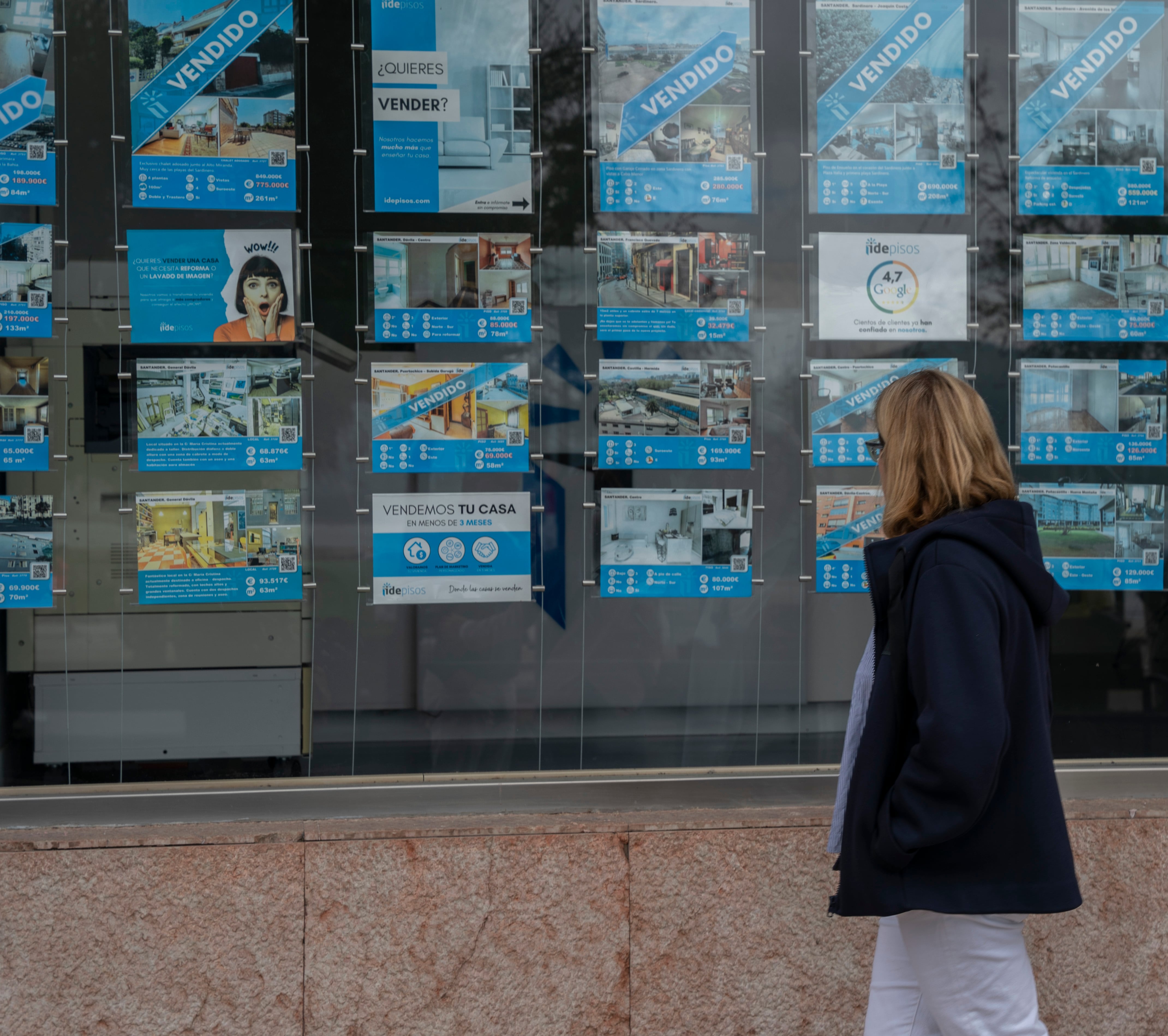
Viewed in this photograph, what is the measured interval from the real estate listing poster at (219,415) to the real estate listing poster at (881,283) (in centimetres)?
201

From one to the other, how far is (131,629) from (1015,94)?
3.85 metres

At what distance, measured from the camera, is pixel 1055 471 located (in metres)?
4.03

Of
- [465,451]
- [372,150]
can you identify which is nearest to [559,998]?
[465,451]

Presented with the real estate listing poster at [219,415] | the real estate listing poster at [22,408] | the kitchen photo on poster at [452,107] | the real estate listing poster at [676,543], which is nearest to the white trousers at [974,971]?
the real estate listing poster at [676,543]

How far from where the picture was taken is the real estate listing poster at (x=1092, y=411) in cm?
400

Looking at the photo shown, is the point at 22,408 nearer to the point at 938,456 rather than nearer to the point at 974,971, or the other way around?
the point at 938,456

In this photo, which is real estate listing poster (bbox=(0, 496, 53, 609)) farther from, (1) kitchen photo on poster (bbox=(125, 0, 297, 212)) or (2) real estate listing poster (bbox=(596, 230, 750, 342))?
(2) real estate listing poster (bbox=(596, 230, 750, 342))

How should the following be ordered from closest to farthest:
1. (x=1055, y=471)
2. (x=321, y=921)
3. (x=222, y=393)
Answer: (x=321, y=921) → (x=222, y=393) → (x=1055, y=471)

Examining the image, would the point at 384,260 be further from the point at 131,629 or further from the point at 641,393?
the point at 131,629

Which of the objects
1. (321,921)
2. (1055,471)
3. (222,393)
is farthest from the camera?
(1055,471)

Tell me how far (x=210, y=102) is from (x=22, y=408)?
1.28 meters

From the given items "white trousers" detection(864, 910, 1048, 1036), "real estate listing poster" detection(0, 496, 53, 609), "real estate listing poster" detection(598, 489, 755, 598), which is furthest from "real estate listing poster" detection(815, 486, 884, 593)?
"real estate listing poster" detection(0, 496, 53, 609)

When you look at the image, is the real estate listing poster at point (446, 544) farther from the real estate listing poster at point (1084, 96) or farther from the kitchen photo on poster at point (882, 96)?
the real estate listing poster at point (1084, 96)

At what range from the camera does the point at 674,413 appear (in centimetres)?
389
